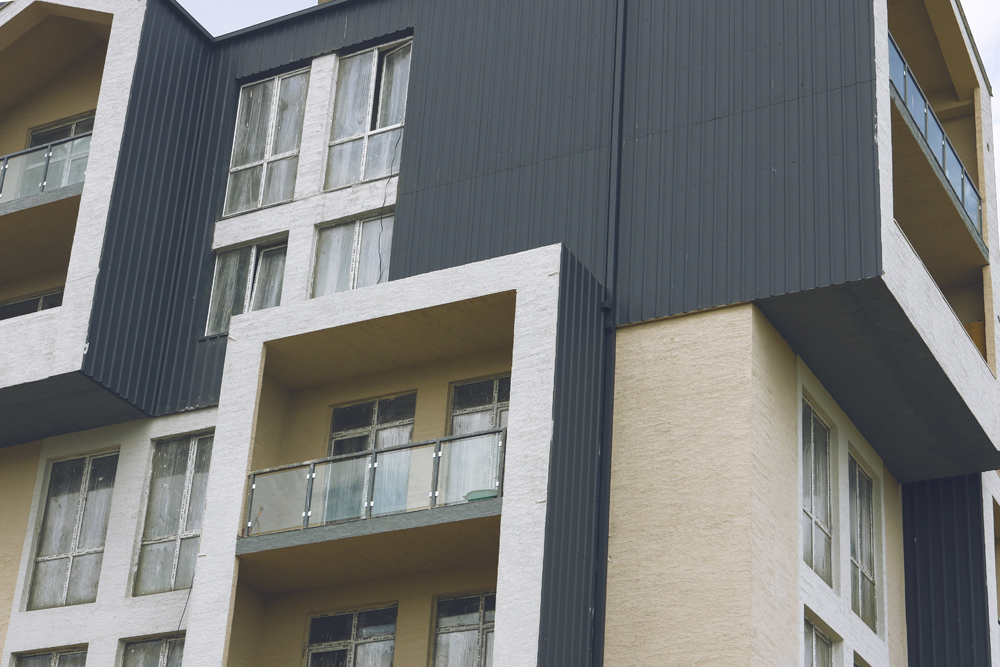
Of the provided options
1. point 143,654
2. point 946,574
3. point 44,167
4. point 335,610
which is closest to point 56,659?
point 143,654

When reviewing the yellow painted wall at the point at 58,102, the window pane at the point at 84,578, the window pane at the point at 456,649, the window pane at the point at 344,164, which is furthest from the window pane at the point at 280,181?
the window pane at the point at 456,649

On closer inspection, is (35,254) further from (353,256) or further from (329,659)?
(329,659)

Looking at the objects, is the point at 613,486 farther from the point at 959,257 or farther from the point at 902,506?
the point at 959,257

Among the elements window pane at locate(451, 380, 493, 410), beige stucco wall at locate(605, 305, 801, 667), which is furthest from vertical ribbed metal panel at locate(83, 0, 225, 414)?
beige stucco wall at locate(605, 305, 801, 667)

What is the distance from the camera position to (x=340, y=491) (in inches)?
813

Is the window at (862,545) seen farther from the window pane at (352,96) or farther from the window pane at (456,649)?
the window pane at (352,96)

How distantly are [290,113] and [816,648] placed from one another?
1397 centimetres

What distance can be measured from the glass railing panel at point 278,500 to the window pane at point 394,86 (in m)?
7.72

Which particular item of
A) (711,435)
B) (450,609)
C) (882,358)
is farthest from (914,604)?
(450,609)

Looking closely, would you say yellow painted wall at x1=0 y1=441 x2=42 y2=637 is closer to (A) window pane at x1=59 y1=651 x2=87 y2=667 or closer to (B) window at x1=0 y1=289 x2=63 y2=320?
(A) window pane at x1=59 y1=651 x2=87 y2=667

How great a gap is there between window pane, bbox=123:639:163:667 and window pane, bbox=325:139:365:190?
8.73 metres

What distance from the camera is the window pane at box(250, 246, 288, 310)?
82.9ft

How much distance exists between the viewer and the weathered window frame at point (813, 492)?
21.5 metres

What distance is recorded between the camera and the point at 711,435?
65.6 ft
